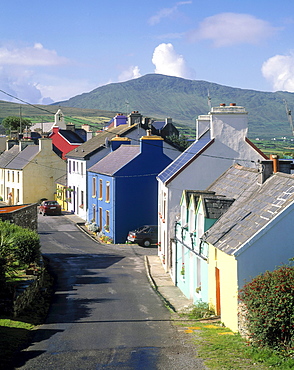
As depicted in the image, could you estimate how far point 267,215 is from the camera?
15.8 m

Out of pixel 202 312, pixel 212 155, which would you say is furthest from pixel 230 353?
pixel 212 155

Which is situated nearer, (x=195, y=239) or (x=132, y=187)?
(x=195, y=239)

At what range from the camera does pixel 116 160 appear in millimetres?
49031

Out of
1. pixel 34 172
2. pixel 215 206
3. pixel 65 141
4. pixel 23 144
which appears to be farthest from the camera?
pixel 65 141

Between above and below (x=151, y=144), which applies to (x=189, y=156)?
below

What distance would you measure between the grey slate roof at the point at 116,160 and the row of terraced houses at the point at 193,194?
0.46 feet

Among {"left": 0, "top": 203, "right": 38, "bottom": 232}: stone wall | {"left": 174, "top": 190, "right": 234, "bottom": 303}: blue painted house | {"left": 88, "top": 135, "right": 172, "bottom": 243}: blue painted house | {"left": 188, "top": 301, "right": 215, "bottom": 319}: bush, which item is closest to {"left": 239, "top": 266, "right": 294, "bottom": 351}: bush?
{"left": 188, "top": 301, "right": 215, "bottom": 319}: bush

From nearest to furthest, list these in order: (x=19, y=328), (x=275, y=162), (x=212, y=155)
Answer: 1. (x=19, y=328)
2. (x=275, y=162)
3. (x=212, y=155)

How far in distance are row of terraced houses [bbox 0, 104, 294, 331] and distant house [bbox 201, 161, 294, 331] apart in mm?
29

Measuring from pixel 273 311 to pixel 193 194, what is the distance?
10679 mm

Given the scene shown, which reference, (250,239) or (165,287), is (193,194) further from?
(250,239)

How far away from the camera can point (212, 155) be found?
97.8 feet

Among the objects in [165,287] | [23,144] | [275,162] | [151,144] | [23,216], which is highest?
[23,144]

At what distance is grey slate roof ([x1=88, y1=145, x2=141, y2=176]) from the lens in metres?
46.1
